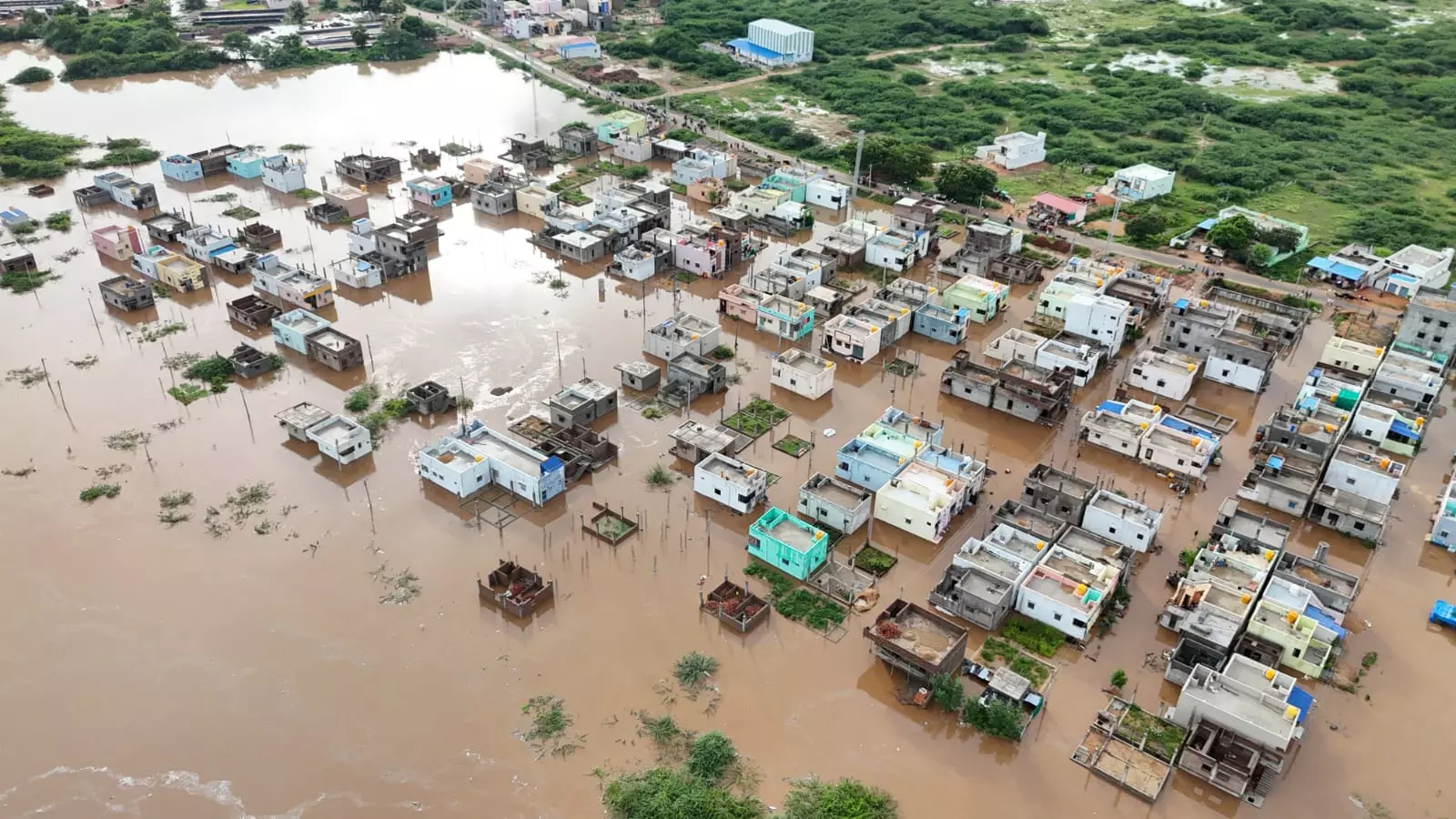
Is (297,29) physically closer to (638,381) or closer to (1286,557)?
(638,381)

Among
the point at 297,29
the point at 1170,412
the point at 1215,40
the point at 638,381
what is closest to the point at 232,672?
the point at 638,381

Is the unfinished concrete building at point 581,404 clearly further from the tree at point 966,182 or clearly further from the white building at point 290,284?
the tree at point 966,182

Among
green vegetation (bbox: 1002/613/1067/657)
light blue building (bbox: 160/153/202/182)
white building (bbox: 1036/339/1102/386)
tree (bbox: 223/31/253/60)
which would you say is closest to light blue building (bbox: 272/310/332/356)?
light blue building (bbox: 160/153/202/182)

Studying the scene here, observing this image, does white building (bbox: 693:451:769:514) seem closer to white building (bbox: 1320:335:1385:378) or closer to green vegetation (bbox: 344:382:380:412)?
green vegetation (bbox: 344:382:380:412)

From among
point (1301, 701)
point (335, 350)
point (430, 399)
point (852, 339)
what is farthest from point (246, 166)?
point (1301, 701)

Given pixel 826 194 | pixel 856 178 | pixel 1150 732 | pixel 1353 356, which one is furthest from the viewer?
pixel 856 178

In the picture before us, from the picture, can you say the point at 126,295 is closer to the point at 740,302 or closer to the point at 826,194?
the point at 740,302
